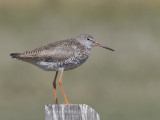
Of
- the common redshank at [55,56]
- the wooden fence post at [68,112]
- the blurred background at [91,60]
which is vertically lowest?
the wooden fence post at [68,112]

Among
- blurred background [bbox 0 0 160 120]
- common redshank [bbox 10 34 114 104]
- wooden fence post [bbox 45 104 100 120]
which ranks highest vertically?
blurred background [bbox 0 0 160 120]

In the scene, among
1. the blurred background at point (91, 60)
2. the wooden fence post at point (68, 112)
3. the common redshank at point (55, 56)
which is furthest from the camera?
the blurred background at point (91, 60)

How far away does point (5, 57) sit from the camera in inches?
588

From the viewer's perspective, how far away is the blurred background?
13070mm

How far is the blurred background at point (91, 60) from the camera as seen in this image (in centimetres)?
1307

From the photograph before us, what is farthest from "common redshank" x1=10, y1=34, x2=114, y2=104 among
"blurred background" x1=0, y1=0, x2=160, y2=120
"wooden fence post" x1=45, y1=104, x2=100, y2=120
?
"blurred background" x1=0, y1=0, x2=160, y2=120

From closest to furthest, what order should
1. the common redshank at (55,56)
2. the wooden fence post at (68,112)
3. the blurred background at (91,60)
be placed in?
the wooden fence post at (68,112), the common redshank at (55,56), the blurred background at (91,60)

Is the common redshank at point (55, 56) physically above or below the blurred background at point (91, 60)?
below

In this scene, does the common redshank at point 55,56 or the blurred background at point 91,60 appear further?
the blurred background at point 91,60

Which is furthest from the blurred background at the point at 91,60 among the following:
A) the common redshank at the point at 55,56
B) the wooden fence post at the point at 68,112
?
the wooden fence post at the point at 68,112

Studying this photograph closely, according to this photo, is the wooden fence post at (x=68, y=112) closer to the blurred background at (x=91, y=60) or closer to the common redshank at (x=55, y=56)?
the common redshank at (x=55, y=56)

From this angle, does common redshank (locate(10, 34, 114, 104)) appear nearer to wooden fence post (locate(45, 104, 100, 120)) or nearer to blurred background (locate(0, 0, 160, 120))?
wooden fence post (locate(45, 104, 100, 120))

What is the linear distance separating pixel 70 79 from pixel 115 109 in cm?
185

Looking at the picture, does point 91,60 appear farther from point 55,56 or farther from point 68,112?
point 68,112
